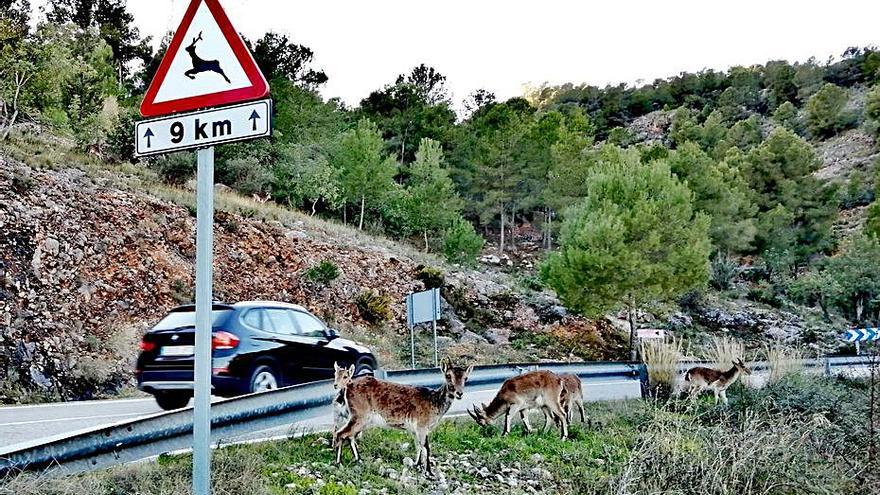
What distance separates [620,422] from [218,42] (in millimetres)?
9349

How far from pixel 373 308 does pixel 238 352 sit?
46.9 feet

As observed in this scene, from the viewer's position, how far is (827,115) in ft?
266

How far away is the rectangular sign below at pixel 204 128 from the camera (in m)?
3.75

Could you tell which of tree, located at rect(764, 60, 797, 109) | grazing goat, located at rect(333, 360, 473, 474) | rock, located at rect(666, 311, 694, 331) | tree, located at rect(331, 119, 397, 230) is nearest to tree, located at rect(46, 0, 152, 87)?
tree, located at rect(331, 119, 397, 230)

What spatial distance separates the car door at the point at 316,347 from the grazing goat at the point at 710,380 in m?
5.87

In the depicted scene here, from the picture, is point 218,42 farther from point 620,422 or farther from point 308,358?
point 620,422

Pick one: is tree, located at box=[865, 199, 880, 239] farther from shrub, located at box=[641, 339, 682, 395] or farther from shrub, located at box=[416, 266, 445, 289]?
shrub, located at box=[641, 339, 682, 395]

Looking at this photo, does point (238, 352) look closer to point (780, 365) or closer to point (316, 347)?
point (316, 347)

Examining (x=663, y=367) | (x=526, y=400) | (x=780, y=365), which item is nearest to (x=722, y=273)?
(x=780, y=365)

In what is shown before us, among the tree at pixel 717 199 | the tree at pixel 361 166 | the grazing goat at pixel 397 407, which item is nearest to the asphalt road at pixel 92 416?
the grazing goat at pixel 397 407

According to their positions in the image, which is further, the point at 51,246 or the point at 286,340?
the point at 51,246

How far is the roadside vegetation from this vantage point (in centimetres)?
572

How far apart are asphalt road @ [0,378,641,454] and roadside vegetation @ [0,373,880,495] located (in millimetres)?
509

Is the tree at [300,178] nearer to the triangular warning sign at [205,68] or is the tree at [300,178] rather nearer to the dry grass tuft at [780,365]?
the dry grass tuft at [780,365]
